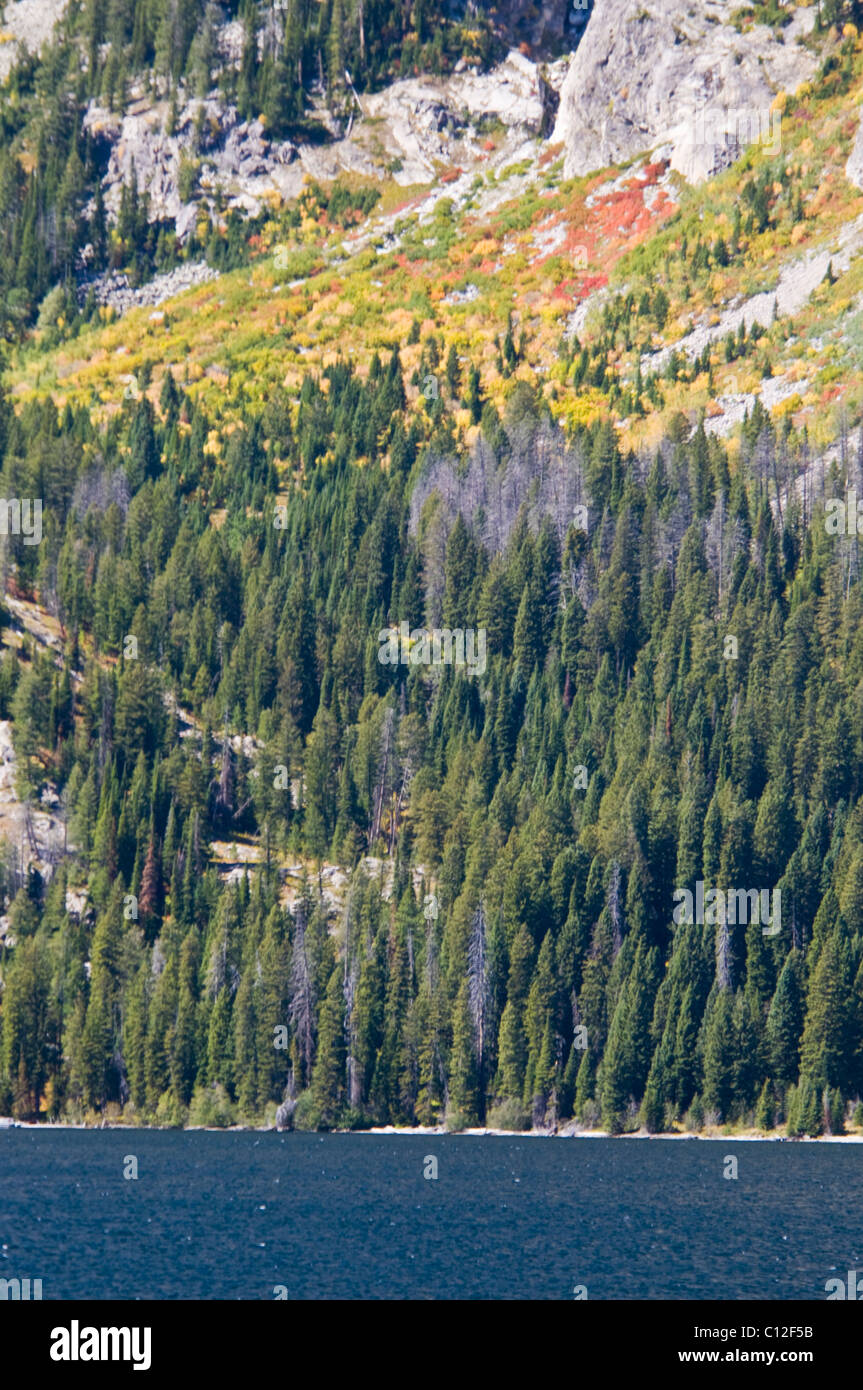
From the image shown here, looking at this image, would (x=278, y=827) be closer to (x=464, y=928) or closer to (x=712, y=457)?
(x=464, y=928)

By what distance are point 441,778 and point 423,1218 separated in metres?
65.2

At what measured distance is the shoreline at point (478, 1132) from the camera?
11906 centimetres

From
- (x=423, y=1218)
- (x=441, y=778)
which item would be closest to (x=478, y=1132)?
(x=441, y=778)

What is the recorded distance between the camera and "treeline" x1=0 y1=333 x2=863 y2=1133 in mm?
122812

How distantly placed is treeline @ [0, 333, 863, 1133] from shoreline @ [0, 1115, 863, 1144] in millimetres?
936

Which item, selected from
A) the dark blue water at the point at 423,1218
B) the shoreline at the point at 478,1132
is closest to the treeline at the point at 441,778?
the shoreline at the point at 478,1132

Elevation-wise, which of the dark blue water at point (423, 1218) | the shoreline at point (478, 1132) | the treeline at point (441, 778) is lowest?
the shoreline at point (478, 1132)

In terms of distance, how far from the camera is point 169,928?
13250 cm

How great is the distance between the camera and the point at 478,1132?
12200 centimetres

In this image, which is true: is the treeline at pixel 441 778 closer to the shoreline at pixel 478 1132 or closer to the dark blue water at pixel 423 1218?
the shoreline at pixel 478 1132

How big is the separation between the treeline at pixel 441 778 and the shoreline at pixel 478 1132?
94cm

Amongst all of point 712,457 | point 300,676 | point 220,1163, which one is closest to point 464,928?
point 220,1163

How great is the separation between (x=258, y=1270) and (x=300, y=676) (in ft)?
304

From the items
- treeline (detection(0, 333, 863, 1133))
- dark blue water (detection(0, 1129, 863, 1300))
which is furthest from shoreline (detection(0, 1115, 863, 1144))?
dark blue water (detection(0, 1129, 863, 1300))
